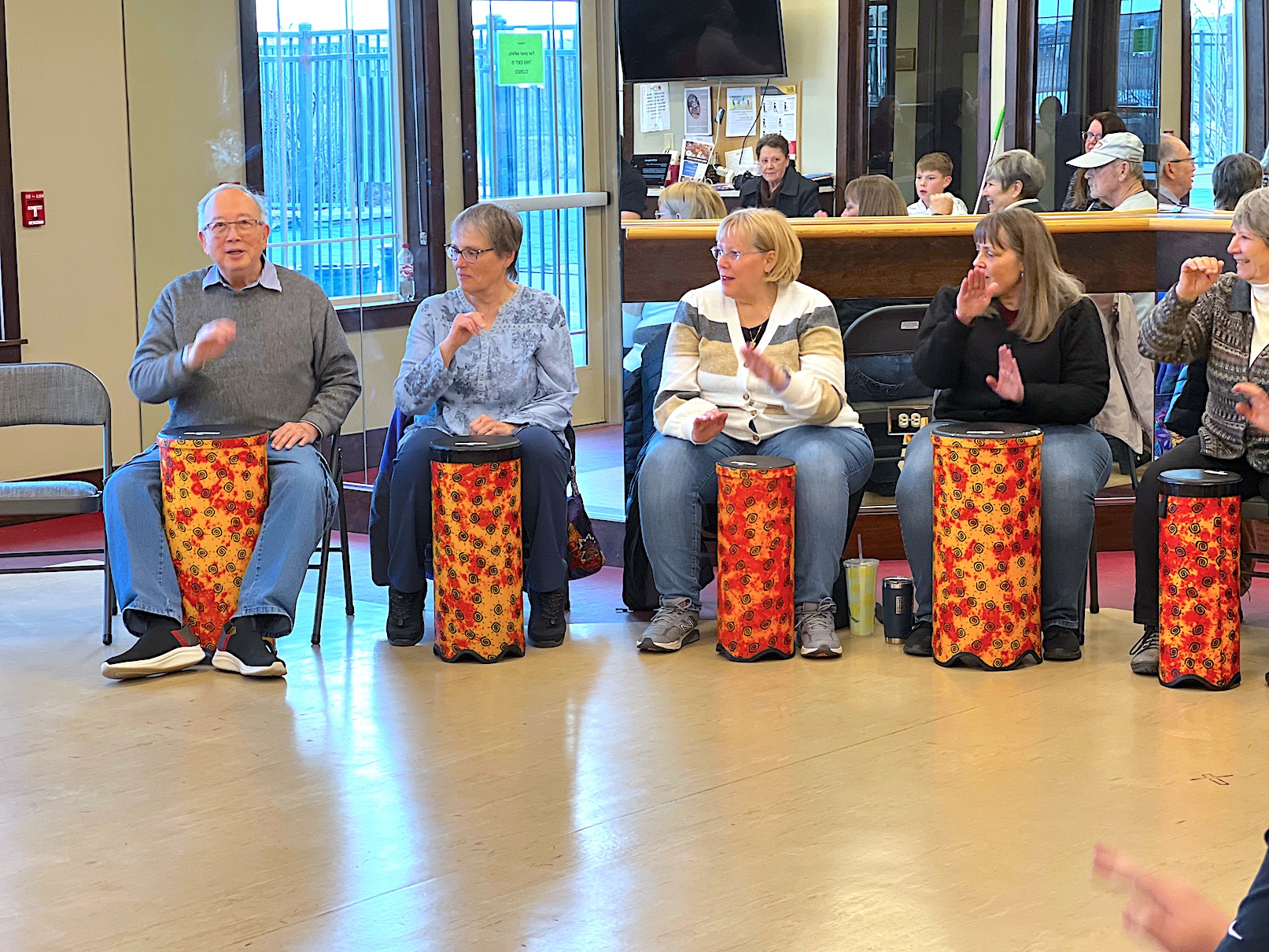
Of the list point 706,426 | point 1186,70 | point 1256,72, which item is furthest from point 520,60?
point 1256,72

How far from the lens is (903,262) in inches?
194

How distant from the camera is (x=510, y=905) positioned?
9.02 ft

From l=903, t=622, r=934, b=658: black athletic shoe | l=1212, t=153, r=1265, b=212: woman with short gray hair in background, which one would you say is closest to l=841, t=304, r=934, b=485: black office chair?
l=903, t=622, r=934, b=658: black athletic shoe

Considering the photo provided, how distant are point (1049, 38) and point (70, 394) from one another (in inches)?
134

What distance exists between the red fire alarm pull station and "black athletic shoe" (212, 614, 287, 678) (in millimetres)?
2645

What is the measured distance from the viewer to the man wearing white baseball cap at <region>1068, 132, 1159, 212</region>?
527 centimetres

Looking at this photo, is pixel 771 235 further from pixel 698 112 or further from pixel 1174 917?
pixel 1174 917

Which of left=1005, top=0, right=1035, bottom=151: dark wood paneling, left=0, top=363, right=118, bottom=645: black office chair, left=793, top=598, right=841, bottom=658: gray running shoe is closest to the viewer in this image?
left=793, top=598, right=841, bottom=658: gray running shoe

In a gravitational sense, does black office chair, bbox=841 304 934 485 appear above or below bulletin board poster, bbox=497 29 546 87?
below

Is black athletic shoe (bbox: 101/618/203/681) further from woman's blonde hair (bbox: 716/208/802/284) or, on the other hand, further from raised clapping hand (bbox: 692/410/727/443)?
woman's blonde hair (bbox: 716/208/802/284)

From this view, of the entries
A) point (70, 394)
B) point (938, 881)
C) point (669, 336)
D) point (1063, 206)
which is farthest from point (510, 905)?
point (1063, 206)

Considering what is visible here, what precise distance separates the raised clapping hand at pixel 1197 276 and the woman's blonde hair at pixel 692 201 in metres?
1.44

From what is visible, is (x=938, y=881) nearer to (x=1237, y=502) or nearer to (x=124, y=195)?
(x=1237, y=502)

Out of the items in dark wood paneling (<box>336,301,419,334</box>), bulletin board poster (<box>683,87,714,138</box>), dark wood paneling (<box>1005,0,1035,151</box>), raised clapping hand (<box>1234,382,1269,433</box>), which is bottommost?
raised clapping hand (<box>1234,382,1269,433</box>)
